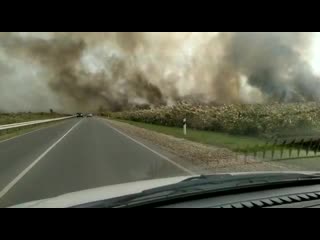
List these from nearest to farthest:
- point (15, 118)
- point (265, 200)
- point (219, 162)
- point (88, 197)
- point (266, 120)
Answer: point (265, 200)
point (88, 197)
point (219, 162)
point (266, 120)
point (15, 118)

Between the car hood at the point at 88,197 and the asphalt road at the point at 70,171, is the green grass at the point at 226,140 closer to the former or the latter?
the asphalt road at the point at 70,171

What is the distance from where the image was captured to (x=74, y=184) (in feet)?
30.7

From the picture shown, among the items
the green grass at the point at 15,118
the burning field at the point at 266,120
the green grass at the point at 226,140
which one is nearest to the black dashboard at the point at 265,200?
the green grass at the point at 226,140

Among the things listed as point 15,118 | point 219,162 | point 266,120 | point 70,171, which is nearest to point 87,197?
point 70,171

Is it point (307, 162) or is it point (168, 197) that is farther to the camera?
point (307, 162)

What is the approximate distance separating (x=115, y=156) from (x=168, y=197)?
11.5m

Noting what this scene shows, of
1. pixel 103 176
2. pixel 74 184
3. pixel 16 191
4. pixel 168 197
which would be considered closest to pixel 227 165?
pixel 103 176

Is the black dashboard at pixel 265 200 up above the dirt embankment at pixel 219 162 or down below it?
above

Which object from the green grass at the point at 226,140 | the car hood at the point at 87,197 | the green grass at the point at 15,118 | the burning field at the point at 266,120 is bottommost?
the green grass at the point at 15,118

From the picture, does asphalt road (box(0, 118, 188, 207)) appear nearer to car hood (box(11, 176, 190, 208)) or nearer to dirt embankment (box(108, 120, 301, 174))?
dirt embankment (box(108, 120, 301, 174))

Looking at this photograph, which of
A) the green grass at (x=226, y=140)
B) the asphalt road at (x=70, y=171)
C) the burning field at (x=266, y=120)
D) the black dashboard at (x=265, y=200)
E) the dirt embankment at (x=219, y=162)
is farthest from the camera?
the burning field at (x=266, y=120)

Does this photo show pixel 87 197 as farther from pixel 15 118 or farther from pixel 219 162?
pixel 15 118
